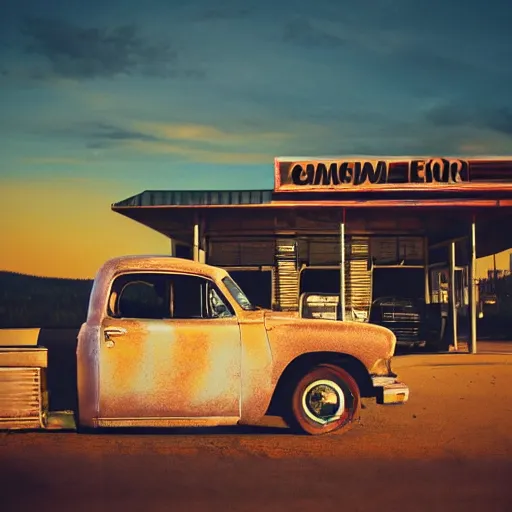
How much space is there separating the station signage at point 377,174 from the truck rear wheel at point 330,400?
8.49 m

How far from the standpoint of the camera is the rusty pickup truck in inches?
350

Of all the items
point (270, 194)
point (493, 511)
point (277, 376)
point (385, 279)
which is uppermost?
point (270, 194)

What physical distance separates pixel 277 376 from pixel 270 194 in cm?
932

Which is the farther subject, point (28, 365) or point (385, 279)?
point (385, 279)

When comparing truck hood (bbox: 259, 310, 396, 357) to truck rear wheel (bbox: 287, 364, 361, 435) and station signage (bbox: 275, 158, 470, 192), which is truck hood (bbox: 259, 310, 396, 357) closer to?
truck rear wheel (bbox: 287, 364, 361, 435)

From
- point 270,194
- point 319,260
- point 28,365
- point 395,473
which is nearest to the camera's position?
point 395,473

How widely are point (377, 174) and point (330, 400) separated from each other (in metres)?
8.88

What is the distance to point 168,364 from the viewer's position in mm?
9016

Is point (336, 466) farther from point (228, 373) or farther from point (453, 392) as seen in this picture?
point (453, 392)

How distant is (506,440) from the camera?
912cm

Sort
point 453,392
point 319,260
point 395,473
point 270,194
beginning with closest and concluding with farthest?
point 395,473
point 453,392
point 270,194
point 319,260

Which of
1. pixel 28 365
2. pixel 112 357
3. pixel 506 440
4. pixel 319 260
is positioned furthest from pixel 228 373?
pixel 319 260

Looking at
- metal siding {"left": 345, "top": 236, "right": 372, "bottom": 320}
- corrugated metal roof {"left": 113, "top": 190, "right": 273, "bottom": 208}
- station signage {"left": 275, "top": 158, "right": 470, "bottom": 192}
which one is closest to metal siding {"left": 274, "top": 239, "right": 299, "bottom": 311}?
metal siding {"left": 345, "top": 236, "right": 372, "bottom": 320}

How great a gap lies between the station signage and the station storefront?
3 centimetres
